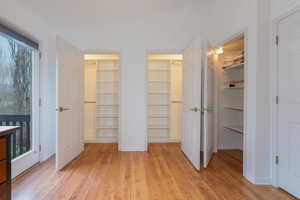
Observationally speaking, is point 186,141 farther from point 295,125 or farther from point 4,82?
point 4,82

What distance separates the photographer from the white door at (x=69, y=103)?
2725 millimetres

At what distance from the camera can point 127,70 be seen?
3.75 metres

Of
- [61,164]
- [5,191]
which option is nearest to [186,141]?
[61,164]

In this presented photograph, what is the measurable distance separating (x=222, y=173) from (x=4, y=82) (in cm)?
331

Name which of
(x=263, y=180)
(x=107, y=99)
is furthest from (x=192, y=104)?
(x=107, y=99)

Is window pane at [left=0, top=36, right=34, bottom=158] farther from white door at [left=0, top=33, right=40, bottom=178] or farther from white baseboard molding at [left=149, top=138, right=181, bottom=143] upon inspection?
white baseboard molding at [left=149, top=138, right=181, bottom=143]

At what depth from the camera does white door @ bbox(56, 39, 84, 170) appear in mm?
2725

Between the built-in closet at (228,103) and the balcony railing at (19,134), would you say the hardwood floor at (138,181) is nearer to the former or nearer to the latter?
the balcony railing at (19,134)

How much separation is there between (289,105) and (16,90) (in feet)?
11.9

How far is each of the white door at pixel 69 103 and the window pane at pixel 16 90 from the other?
564 mm

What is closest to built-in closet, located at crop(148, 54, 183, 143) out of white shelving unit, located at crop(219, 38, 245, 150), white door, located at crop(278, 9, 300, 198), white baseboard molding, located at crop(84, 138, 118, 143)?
white baseboard molding, located at crop(84, 138, 118, 143)

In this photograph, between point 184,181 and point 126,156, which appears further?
point 126,156

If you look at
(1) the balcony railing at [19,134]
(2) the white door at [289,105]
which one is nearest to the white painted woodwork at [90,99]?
(1) the balcony railing at [19,134]

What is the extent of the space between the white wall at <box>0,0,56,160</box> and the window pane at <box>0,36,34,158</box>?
8.4 inches
